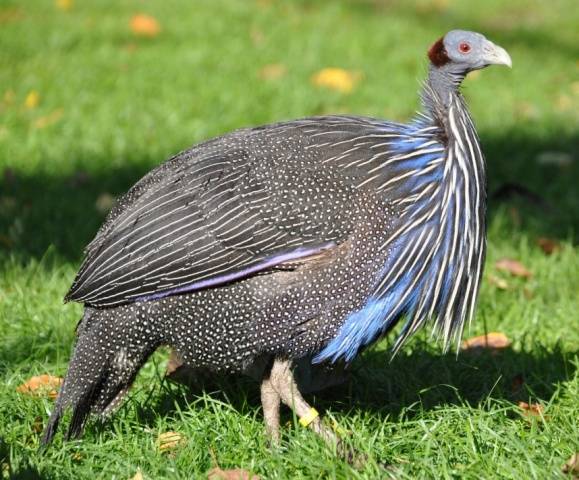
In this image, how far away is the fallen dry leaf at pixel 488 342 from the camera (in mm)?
4004

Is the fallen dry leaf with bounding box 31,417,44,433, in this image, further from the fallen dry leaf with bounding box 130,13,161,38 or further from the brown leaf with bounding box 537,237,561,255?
the fallen dry leaf with bounding box 130,13,161,38

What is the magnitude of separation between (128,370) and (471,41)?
152 centimetres

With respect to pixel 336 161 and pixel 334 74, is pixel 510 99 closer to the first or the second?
pixel 334 74

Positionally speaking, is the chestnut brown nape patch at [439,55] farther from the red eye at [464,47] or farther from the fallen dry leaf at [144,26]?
the fallen dry leaf at [144,26]

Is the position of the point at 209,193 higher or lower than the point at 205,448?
higher

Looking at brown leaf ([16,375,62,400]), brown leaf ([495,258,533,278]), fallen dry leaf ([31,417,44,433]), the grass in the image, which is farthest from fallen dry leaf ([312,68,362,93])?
fallen dry leaf ([31,417,44,433])

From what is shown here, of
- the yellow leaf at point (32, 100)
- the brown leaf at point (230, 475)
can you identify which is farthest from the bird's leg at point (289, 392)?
the yellow leaf at point (32, 100)

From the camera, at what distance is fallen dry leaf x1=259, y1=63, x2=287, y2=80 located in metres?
7.07

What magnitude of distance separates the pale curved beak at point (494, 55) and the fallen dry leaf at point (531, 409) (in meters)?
1.11

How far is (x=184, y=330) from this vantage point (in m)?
3.22

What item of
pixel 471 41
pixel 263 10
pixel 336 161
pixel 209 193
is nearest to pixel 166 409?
pixel 209 193

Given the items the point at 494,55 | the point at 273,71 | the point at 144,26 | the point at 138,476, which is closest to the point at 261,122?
the point at 273,71

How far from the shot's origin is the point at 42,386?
3.67 meters

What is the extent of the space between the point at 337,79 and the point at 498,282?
2.85 m
